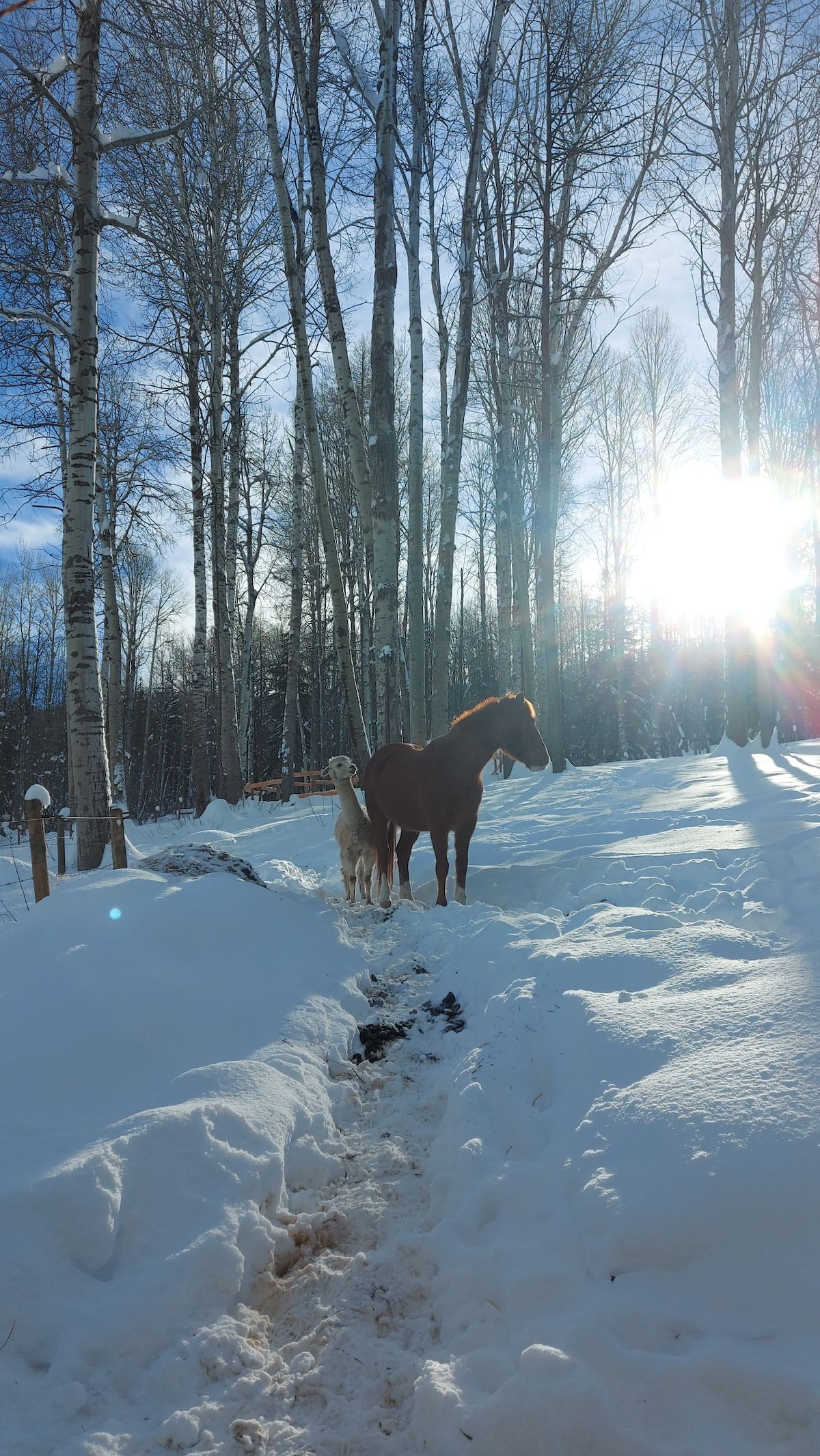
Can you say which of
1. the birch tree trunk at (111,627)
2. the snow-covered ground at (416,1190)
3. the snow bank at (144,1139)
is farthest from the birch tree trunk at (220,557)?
the snow-covered ground at (416,1190)

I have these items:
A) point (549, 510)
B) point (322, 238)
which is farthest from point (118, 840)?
point (549, 510)

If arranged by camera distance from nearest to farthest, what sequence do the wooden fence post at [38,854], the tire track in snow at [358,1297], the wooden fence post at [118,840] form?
the tire track in snow at [358,1297] → the wooden fence post at [38,854] → the wooden fence post at [118,840]

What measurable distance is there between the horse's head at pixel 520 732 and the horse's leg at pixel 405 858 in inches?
46.1

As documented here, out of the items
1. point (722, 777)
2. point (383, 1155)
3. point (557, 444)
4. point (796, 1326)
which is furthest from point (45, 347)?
point (796, 1326)

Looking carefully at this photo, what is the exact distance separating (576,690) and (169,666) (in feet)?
76.9

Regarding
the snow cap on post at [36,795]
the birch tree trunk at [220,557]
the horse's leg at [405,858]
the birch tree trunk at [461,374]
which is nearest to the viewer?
the snow cap on post at [36,795]

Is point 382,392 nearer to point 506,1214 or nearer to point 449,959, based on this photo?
point 449,959

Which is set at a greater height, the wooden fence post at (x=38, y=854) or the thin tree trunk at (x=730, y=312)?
the thin tree trunk at (x=730, y=312)

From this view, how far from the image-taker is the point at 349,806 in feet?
20.5

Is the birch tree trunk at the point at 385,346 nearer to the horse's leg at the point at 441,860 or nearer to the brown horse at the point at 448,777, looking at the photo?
the brown horse at the point at 448,777

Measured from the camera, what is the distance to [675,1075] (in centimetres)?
198

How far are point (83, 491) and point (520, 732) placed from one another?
4985mm

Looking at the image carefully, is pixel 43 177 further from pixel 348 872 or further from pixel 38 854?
pixel 348 872

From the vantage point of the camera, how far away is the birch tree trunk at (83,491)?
22.1ft
